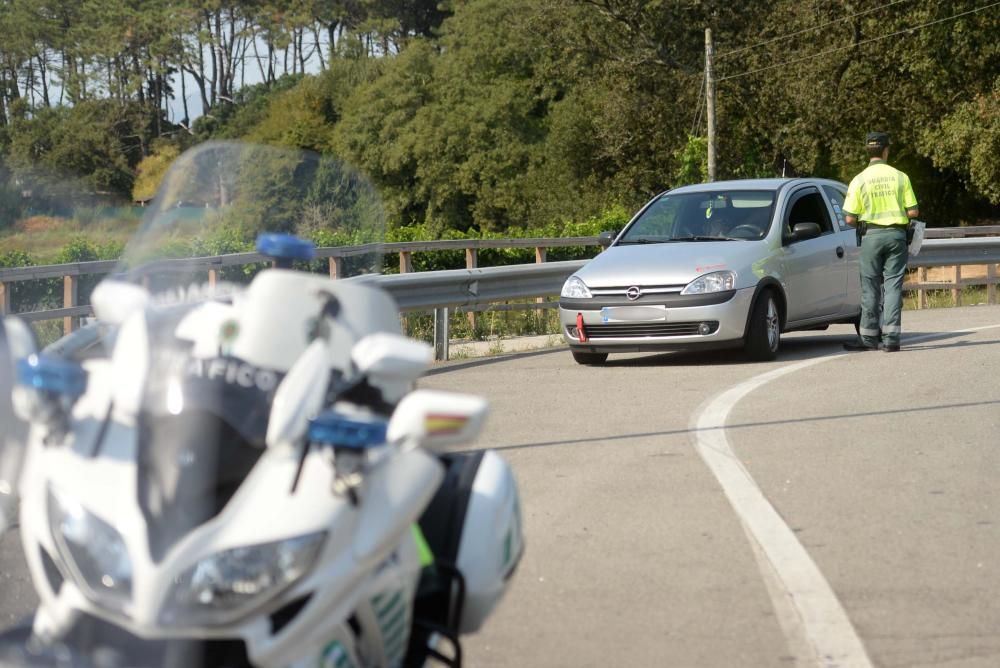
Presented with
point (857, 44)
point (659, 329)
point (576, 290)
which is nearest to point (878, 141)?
point (659, 329)

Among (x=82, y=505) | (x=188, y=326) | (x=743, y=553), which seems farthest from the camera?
(x=743, y=553)

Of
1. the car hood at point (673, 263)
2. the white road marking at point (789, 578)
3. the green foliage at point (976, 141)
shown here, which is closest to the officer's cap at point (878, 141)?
the car hood at point (673, 263)

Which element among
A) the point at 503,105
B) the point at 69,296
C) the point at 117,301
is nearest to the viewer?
the point at 117,301

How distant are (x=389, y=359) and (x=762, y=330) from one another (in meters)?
10.3

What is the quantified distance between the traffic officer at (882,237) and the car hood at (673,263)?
95 cm

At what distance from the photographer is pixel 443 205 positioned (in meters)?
79.4

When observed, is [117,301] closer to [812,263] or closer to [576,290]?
[576,290]

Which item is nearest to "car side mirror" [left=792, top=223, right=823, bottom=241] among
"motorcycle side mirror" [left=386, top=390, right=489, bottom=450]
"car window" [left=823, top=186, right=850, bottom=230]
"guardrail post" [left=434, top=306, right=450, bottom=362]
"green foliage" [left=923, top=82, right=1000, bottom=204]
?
"car window" [left=823, top=186, right=850, bottom=230]

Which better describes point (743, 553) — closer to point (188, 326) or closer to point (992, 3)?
point (188, 326)

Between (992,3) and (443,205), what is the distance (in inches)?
1528

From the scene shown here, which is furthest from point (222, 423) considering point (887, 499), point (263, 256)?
point (887, 499)

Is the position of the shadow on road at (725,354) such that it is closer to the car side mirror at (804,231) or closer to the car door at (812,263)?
the car door at (812,263)

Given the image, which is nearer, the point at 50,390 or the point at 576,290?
the point at 50,390

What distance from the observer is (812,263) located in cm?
1391
